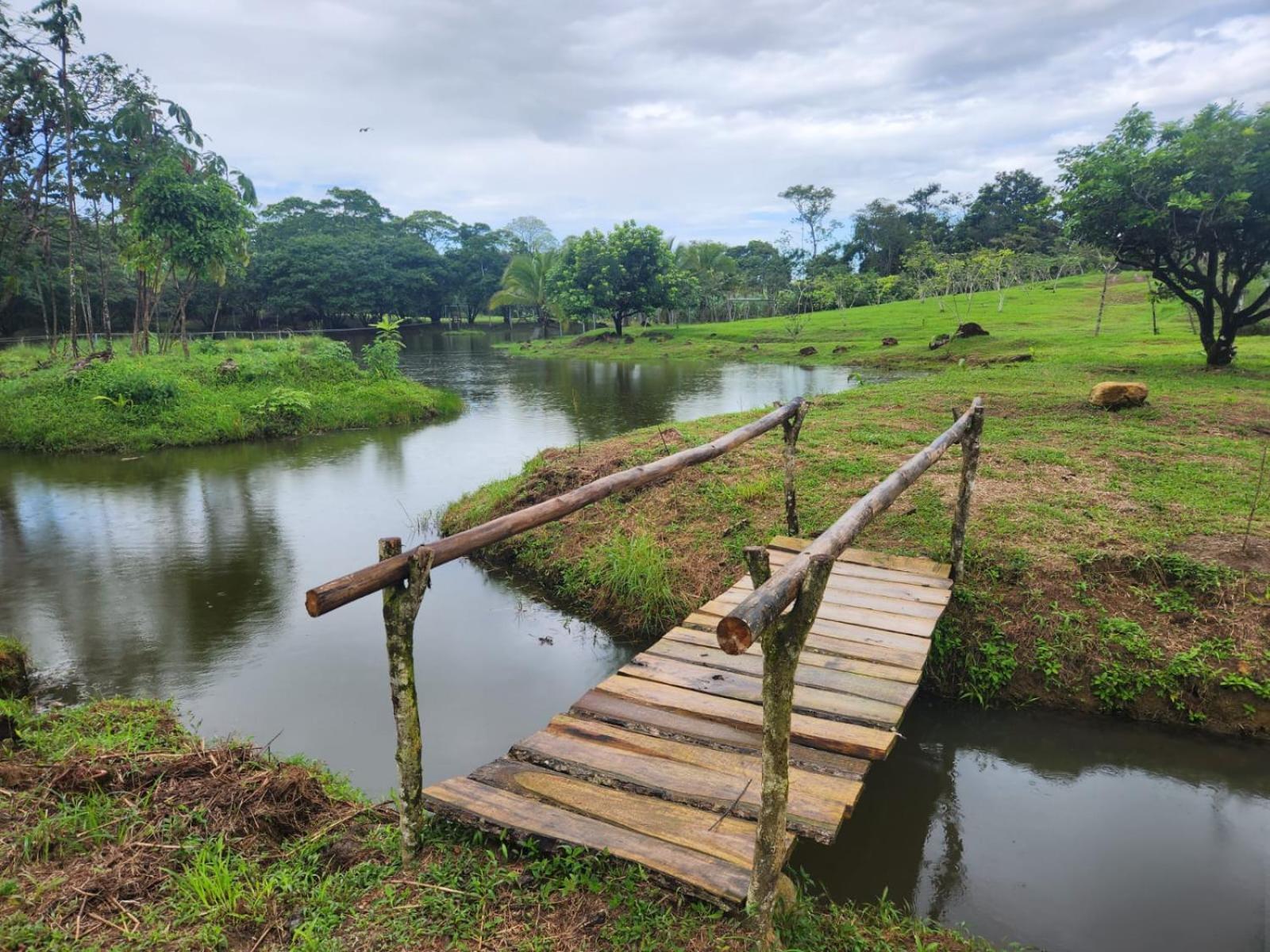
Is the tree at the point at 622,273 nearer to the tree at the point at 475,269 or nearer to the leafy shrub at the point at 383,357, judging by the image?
the leafy shrub at the point at 383,357

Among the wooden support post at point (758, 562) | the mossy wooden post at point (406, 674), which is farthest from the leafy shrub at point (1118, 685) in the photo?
the mossy wooden post at point (406, 674)

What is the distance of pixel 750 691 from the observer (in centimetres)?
382

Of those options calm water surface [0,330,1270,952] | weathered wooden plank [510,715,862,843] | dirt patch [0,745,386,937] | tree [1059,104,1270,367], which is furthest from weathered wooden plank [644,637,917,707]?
tree [1059,104,1270,367]

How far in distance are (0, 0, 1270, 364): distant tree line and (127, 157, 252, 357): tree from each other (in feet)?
0.21

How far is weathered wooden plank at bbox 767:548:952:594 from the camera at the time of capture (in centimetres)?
532

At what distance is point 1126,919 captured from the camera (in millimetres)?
3301

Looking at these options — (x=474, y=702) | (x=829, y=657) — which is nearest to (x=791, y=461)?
(x=829, y=657)

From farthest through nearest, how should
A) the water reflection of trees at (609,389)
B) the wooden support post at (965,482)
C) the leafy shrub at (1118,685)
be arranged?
the water reflection of trees at (609,389)
the wooden support post at (965,482)
the leafy shrub at (1118,685)

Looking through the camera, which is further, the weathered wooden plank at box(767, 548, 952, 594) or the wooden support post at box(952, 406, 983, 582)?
the wooden support post at box(952, 406, 983, 582)

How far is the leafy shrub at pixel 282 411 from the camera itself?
16.0 meters

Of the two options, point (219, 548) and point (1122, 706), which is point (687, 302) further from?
point (1122, 706)

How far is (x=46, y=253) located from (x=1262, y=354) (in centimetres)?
3301

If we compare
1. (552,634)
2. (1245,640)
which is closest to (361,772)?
(552,634)

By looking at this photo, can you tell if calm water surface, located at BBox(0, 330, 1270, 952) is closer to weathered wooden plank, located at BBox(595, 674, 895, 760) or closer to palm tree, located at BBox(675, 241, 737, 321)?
weathered wooden plank, located at BBox(595, 674, 895, 760)
